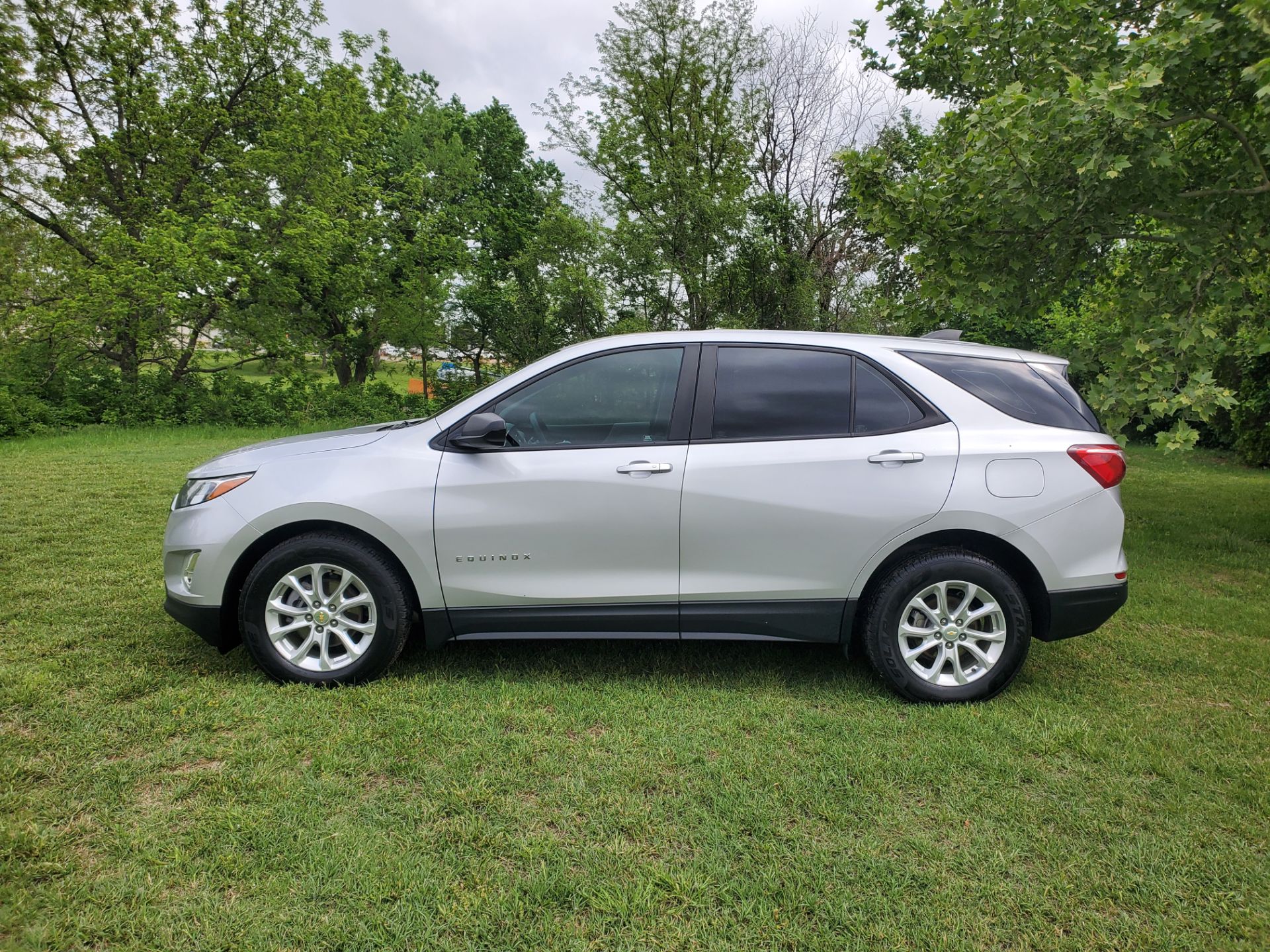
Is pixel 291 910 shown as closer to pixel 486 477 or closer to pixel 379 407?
pixel 486 477

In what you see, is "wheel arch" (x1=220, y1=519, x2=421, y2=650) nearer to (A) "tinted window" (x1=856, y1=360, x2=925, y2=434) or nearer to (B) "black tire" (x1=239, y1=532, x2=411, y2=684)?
(B) "black tire" (x1=239, y1=532, x2=411, y2=684)

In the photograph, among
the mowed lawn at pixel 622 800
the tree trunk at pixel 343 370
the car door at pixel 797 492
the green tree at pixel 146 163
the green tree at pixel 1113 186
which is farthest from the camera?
the tree trunk at pixel 343 370

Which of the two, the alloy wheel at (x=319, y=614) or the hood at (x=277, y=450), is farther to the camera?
the hood at (x=277, y=450)

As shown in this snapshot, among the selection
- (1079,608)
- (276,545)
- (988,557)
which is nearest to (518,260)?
(276,545)

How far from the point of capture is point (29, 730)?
294 centimetres

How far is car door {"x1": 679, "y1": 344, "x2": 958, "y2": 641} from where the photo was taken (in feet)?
10.6

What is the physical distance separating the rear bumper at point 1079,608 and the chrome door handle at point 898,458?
0.90 metres

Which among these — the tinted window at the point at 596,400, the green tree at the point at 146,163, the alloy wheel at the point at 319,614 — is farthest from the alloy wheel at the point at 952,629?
the green tree at the point at 146,163

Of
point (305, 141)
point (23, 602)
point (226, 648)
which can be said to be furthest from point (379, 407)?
point (226, 648)

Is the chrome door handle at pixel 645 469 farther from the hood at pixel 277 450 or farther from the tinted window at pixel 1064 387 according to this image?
the tinted window at pixel 1064 387

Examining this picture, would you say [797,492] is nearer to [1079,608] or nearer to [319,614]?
[1079,608]

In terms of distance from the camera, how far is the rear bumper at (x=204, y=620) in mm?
3338

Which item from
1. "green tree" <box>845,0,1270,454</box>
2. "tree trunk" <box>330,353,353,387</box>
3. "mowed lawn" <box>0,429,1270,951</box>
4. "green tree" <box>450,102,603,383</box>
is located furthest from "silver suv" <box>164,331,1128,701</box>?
"tree trunk" <box>330,353,353,387</box>

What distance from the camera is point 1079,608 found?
129 inches
